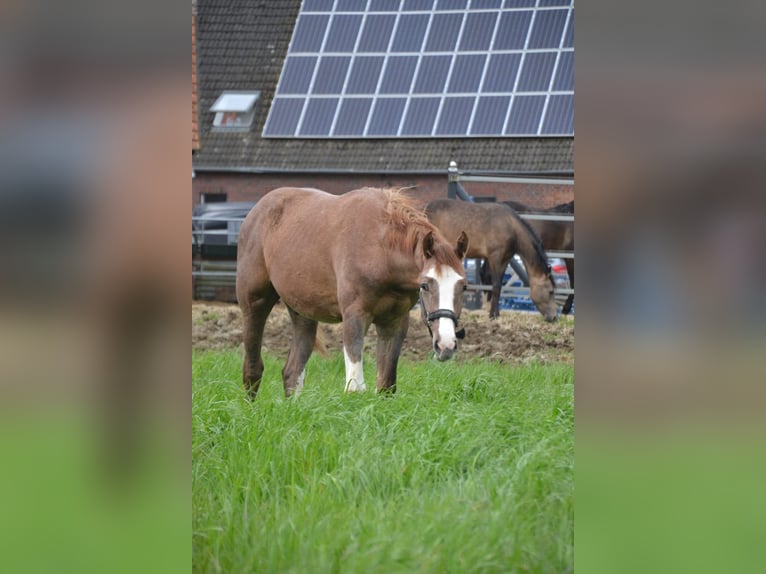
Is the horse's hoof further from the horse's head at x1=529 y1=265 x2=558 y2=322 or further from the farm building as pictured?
the farm building

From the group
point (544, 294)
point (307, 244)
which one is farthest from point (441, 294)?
point (544, 294)

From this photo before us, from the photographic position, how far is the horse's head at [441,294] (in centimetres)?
627

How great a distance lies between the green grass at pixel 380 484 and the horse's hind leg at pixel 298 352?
1.45 meters

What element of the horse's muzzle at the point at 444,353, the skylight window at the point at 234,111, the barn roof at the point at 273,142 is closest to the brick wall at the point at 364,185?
the barn roof at the point at 273,142

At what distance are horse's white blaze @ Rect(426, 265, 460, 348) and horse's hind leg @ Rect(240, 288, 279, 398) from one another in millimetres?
1790

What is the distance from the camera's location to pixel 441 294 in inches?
250

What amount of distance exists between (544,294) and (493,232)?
138 cm

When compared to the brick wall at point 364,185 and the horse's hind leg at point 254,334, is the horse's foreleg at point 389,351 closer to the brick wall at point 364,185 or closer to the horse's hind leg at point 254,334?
the horse's hind leg at point 254,334

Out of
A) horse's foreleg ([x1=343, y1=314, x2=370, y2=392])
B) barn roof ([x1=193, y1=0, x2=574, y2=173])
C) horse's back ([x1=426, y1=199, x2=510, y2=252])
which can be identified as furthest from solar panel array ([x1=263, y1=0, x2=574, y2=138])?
horse's foreleg ([x1=343, y1=314, x2=370, y2=392])

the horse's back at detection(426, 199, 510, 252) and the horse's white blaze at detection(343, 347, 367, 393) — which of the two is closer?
the horse's white blaze at detection(343, 347, 367, 393)

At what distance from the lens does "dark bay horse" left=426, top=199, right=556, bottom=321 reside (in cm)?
1444
